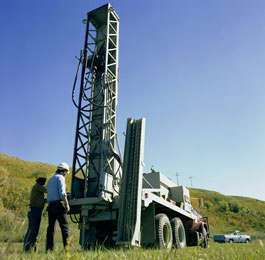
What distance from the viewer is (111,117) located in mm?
9594

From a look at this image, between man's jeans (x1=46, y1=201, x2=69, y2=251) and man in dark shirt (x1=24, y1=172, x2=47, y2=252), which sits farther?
man in dark shirt (x1=24, y1=172, x2=47, y2=252)

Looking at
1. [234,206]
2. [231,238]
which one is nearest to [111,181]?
[231,238]

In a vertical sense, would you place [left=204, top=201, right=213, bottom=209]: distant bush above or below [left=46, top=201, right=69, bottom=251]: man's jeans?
above

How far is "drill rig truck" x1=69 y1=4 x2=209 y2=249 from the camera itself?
738 cm

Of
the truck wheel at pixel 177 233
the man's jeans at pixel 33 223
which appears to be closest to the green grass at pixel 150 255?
the man's jeans at pixel 33 223

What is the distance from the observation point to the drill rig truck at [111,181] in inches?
291

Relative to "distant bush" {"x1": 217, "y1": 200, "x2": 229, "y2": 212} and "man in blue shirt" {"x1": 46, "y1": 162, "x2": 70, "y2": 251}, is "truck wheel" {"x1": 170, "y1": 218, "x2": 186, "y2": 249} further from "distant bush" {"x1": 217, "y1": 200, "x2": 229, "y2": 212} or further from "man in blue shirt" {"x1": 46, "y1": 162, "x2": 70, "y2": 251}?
"distant bush" {"x1": 217, "y1": 200, "x2": 229, "y2": 212}

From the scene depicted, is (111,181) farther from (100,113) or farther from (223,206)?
(223,206)

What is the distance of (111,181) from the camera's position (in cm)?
834

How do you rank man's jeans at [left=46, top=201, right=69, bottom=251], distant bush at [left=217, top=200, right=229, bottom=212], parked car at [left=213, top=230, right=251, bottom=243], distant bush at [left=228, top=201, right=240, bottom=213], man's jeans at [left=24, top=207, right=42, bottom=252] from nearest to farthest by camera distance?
man's jeans at [left=46, top=201, right=69, bottom=251] → man's jeans at [left=24, top=207, right=42, bottom=252] → parked car at [left=213, top=230, right=251, bottom=243] → distant bush at [left=217, top=200, right=229, bottom=212] → distant bush at [left=228, top=201, right=240, bottom=213]

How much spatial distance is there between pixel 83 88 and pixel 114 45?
248cm

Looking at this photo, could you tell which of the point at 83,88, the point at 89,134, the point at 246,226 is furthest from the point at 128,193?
the point at 246,226

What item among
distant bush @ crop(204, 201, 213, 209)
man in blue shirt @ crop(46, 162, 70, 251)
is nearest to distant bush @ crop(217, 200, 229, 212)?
distant bush @ crop(204, 201, 213, 209)

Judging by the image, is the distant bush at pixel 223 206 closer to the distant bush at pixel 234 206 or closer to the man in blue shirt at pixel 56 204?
the distant bush at pixel 234 206
